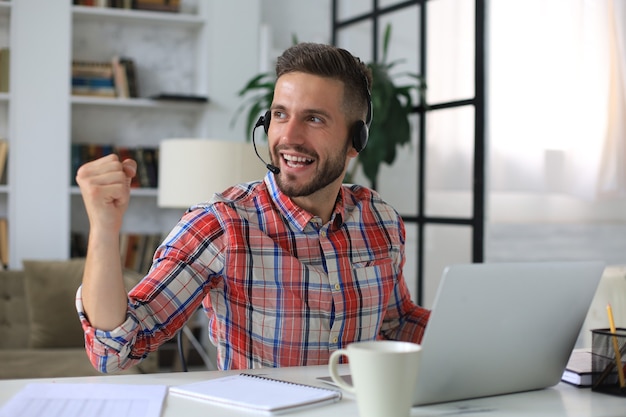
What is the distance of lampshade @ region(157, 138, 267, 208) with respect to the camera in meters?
3.15

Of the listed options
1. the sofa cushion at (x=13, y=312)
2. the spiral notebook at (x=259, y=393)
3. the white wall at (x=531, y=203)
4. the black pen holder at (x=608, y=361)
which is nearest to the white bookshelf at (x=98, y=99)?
the sofa cushion at (x=13, y=312)

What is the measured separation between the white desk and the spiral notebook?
0.04 feet

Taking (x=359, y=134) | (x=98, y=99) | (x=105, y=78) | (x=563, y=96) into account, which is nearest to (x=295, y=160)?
(x=359, y=134)

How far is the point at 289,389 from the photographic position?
1.13m

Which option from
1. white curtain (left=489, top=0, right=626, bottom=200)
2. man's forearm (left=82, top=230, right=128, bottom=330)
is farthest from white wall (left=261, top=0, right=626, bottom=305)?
man's forearm (left=82, top=230, right=128, bottom=330)

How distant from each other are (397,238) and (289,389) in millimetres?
714

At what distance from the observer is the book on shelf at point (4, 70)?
421 centimetres

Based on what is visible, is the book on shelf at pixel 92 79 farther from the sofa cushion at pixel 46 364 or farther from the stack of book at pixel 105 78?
the sofa cushion at pixel 46 364

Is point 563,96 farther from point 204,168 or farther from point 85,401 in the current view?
point 85,401

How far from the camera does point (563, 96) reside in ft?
10.6

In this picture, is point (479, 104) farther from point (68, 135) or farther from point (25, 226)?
point (25, 226)

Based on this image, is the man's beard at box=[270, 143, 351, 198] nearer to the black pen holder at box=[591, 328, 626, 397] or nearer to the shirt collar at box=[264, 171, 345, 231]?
the shirt collar at box=[264, 171, 345, 231]

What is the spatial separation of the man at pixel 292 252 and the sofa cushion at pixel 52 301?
2195mm

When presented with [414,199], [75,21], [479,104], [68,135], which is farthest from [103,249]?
[75,21]
